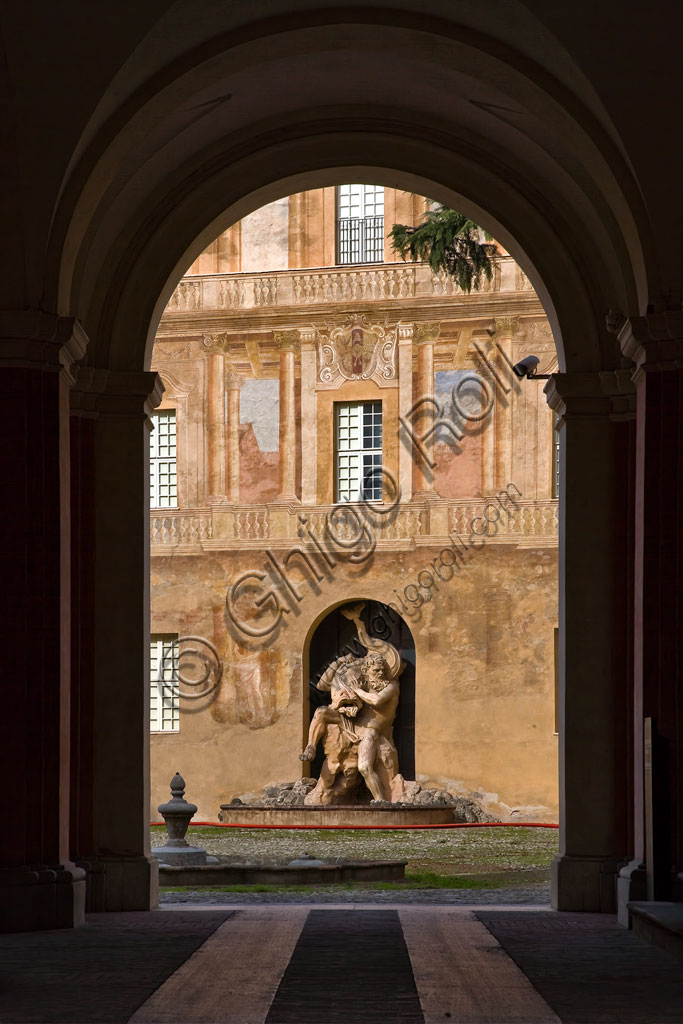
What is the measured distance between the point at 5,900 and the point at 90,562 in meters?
2.80

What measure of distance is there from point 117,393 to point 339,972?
207 inches

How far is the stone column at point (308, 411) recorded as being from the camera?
2670 centimetres

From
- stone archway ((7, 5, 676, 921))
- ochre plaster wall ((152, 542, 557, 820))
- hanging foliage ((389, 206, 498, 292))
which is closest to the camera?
stone archway ((7, 5, 676, 921))

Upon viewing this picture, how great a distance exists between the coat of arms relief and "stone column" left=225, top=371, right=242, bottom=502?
1.71 metres

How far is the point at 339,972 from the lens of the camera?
7.05 metres

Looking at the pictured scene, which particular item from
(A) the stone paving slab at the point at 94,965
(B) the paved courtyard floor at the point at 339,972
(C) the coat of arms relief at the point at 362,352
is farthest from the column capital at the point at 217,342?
(B) the paved courtyard floor at the point at 339,972

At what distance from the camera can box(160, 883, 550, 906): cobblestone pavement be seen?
12.5 m

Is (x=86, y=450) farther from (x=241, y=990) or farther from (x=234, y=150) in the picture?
(x=241, y=990)

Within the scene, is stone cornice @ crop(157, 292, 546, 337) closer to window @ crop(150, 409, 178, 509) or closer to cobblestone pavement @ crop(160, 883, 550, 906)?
window @ crop(150, 409, 178, 509)

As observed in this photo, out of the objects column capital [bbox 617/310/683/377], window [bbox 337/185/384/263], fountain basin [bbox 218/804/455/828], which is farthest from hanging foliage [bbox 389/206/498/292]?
column capital [bbox 617/310/683/377]

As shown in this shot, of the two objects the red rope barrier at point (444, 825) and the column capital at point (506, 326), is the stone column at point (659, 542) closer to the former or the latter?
the red rope barrier at point (444, 825)

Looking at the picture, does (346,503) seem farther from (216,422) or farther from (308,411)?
(216,422)

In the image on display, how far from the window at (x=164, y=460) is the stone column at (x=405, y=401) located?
4.13 metres

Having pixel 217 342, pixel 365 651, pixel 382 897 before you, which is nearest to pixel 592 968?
pixel 382 897
